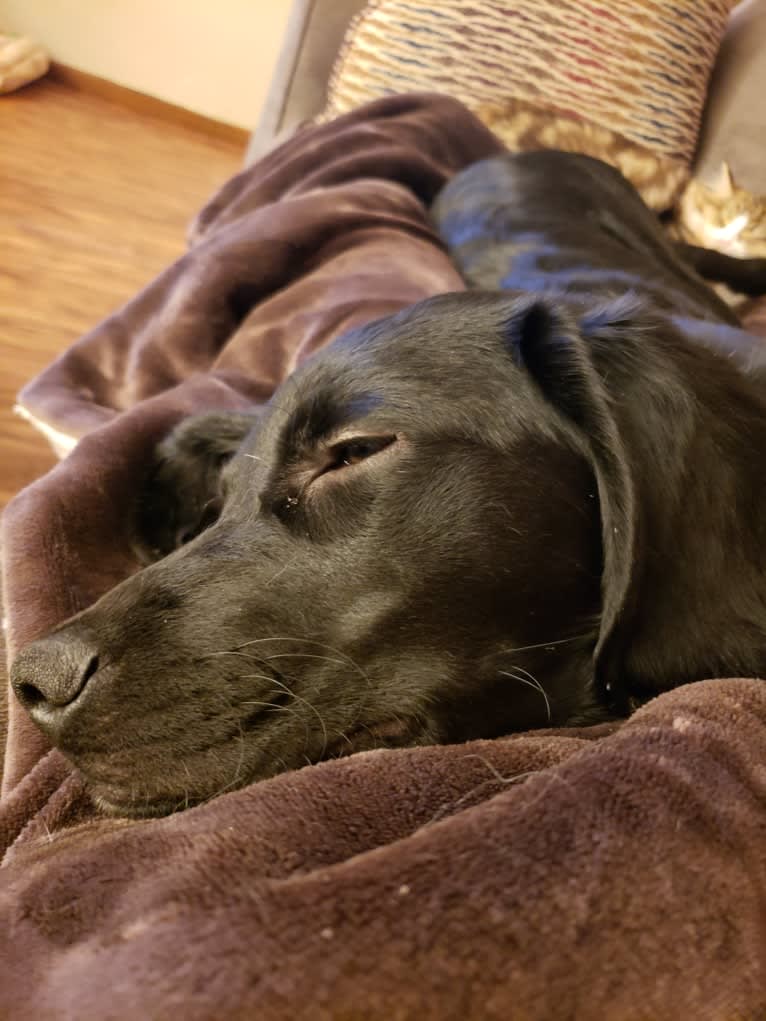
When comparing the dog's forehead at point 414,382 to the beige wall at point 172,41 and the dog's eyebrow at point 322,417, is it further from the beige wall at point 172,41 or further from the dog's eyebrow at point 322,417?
the beige wall at point 172,41

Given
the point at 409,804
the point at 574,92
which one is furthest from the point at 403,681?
the point at 574,92

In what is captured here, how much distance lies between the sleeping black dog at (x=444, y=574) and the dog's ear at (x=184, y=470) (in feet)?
1.19

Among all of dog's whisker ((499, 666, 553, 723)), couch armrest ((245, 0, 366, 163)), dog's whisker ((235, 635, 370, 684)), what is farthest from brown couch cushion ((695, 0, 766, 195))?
dog's whisker ((235, 635, 370, 684))

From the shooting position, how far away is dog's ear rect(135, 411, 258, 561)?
1301 millimetres

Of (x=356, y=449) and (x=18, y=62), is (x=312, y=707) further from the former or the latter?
(x=18, y=62)

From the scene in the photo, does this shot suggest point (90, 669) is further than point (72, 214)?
No

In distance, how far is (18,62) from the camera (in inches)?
199

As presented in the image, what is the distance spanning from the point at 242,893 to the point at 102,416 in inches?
50.1

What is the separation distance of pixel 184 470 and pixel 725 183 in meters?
2.43

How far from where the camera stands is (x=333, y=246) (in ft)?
6.39

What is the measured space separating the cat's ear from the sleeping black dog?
7.22ft

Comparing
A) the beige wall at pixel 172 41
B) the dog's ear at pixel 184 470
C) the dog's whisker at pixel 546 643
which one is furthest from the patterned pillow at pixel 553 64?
the beige wall at pixel 172 41

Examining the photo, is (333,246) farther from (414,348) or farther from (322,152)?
(414,348)

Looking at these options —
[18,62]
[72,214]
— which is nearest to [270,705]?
[72,214]
